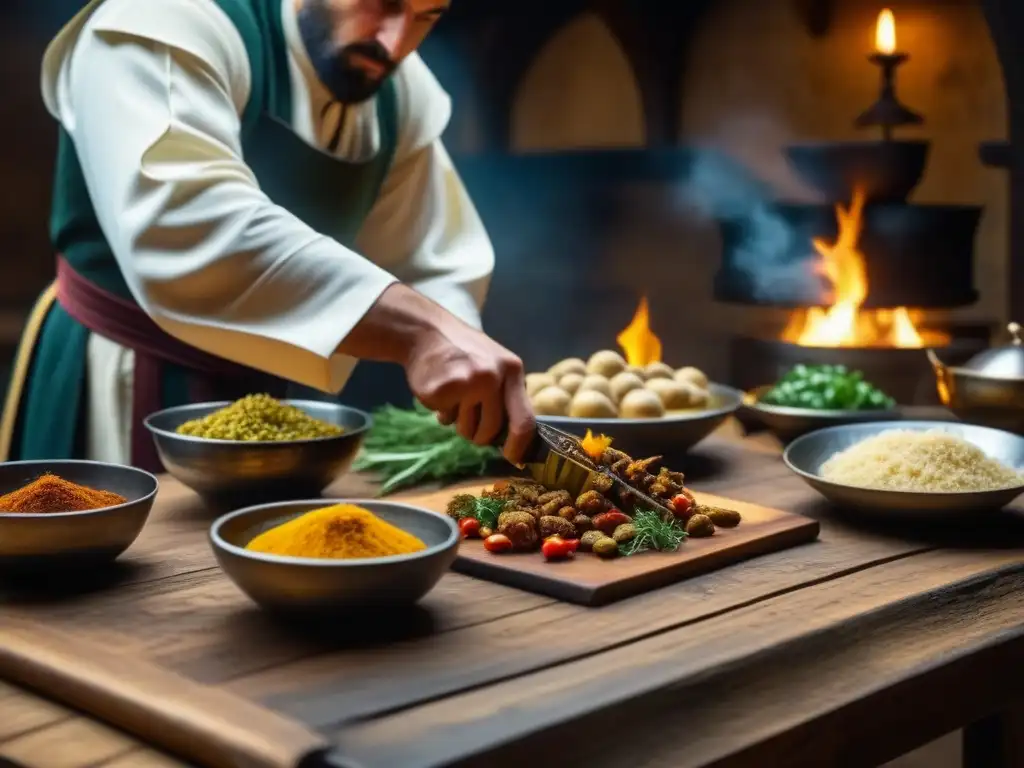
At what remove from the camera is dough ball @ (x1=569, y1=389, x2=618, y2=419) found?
2207 mm

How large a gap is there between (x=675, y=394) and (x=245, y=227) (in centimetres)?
87

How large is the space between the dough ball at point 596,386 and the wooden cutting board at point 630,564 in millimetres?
534

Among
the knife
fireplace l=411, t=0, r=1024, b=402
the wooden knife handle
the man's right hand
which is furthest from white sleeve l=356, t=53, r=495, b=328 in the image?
fireplace l=411, t=0, r=1024, b=402

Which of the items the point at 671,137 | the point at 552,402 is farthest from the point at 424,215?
the point at 671,137

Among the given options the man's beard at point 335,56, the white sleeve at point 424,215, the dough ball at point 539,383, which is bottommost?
the dough ball at point 539,383

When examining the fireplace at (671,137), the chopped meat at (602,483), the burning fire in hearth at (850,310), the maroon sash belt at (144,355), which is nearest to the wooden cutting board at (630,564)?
the chopped meat at (602,483)

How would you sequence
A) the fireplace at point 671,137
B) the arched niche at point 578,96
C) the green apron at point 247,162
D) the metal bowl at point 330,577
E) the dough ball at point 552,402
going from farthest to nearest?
the arched niche at point 578,96 < the fireplace at point 671,137 < the green apron at point 247,162 < the dough ball at point 552,402 < the metal bowl at point 330,577

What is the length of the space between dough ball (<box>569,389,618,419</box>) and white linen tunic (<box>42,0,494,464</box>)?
1.45 feet

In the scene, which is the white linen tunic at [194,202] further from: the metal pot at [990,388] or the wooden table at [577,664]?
the metal pot at [990,388]

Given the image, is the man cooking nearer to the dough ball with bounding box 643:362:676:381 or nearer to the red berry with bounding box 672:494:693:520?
the red berry with bounding box 672:494:693:520

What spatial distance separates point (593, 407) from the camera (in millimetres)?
2207

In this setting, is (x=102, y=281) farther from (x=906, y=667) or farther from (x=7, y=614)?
(x=906, y=667)

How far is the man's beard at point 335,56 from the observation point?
2.32 meters

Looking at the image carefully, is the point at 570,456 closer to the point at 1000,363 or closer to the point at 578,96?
the point at 1000,363
